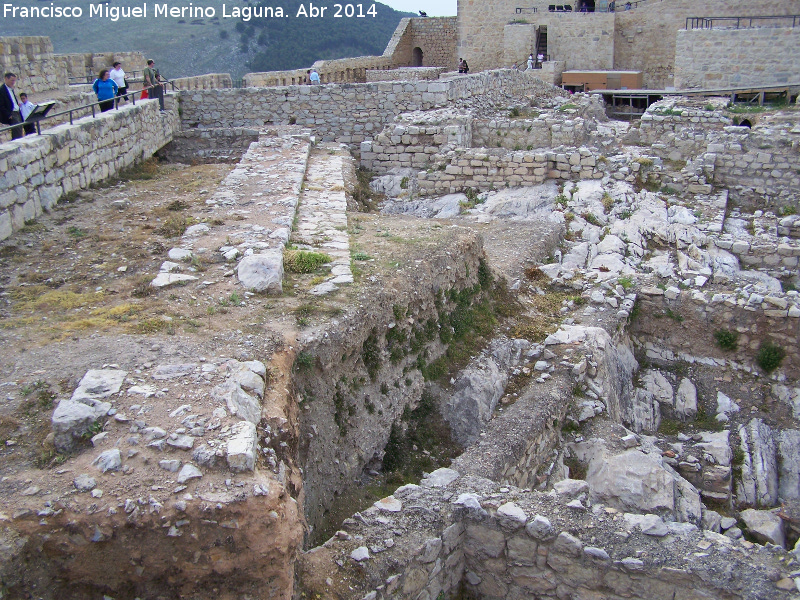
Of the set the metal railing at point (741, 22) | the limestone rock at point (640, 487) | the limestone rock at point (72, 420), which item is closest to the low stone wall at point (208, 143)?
the limestone rock at point (640, 487)

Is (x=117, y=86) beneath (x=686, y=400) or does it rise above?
above

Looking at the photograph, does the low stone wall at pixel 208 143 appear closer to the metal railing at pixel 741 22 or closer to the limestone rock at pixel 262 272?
the limestone rock at pixel 262 272

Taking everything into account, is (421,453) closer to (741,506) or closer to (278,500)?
(278,500)

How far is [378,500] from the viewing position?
19.2ft

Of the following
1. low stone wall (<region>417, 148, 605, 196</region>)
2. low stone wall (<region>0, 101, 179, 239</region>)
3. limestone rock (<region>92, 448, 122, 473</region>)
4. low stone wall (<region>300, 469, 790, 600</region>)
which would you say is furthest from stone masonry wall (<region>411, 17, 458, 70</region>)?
limestone rock (<region>92, 448, 122, 473</region>)

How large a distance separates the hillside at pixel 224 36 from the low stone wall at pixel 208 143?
151 ft

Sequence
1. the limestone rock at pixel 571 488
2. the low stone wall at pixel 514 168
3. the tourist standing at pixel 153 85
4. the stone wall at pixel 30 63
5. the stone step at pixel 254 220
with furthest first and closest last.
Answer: the tourist standing at pixel 153 85
the stone wall at pixel 30 63
the low stone wall at pixel 514 168
the stone step at pixel 254 220
the limestone rock at pixel 571 488

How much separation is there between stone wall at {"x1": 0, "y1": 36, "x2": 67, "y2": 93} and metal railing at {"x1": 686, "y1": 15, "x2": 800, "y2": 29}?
19.9 metres

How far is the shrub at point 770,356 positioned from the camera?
28.7 ft

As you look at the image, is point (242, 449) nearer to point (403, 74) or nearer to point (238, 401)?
point (238, 401)

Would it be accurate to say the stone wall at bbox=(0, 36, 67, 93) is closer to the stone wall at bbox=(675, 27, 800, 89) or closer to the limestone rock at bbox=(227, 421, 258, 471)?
the limestone rock at bbox=(227, 421, 258, 471)

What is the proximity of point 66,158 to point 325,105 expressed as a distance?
7.67 m

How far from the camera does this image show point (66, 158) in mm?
9758

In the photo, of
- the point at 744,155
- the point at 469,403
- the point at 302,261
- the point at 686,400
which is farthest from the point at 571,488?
the point at 744,155
